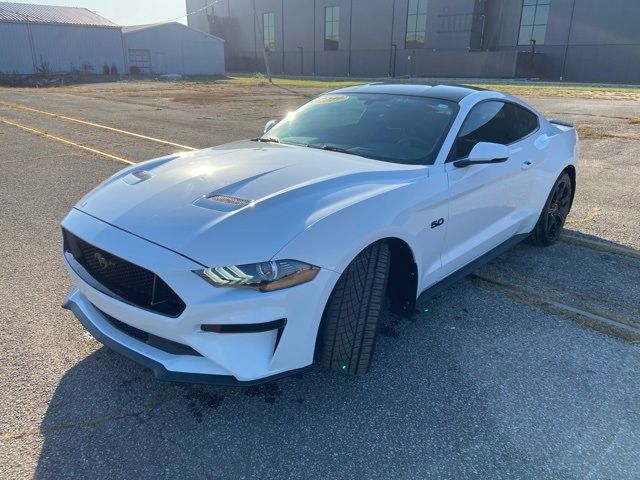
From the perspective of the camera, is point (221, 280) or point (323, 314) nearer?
point (221, 280)

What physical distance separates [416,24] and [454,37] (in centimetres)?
481

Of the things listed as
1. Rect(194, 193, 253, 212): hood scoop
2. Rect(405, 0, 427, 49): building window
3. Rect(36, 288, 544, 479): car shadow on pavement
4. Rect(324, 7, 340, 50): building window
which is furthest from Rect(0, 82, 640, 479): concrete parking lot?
Rect(324, 7, 340, 50): building window

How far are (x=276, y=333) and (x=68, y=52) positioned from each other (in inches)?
1996

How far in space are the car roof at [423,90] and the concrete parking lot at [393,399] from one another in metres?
1.51

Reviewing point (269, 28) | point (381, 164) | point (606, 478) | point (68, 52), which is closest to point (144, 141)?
point (381, 164)

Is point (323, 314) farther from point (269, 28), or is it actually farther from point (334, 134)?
point (269, 28)

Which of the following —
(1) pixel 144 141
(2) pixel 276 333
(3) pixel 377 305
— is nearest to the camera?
(2) pixel 276 333

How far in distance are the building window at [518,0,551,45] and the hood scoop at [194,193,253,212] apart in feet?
153

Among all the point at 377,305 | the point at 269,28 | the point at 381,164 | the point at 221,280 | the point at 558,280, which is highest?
the point at 269,28

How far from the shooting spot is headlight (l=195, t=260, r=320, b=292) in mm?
2271

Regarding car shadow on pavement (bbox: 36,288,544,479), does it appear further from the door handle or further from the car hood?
the door handle

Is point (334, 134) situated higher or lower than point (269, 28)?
lower

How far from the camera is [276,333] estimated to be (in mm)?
2363

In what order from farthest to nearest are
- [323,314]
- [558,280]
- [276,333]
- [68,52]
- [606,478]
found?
1. [68,52]
2. [558,280]
3. [323,314]
4. [276,333]
5. [606,478]
